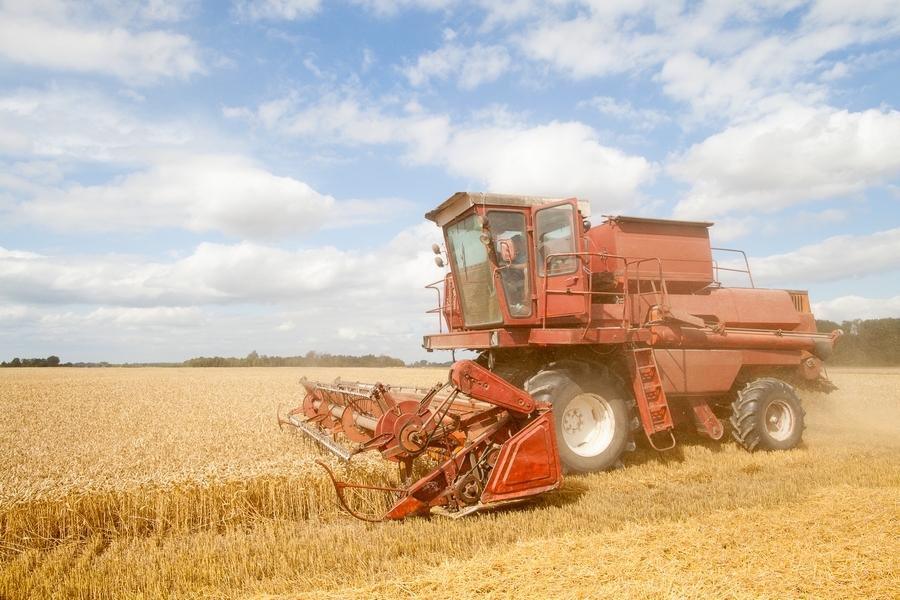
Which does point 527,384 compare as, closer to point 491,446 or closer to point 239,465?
point 491,446

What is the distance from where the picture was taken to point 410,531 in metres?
4.01

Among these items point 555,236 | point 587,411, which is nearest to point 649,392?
point 587,411

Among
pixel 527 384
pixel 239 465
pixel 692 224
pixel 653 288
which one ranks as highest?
pixel 692 224

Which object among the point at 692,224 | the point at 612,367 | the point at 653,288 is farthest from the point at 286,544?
the point at 692,224

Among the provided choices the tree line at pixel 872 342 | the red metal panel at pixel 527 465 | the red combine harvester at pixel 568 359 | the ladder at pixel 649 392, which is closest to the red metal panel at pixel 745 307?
the red combine harvester at pixel 568 359

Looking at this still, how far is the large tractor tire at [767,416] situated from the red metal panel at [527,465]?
3.53m

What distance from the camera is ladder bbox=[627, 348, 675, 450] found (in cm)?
618

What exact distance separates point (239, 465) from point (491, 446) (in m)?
2.17

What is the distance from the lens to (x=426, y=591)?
3053mm

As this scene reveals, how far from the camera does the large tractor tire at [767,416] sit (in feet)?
22.6

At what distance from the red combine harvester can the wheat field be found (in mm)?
369

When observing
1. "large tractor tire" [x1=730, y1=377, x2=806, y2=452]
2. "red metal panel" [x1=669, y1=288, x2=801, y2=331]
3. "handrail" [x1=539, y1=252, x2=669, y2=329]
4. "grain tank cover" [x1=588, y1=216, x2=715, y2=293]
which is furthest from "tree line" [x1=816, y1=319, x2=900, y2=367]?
"handrail" [x1=539, y1=252, x2=669, y2=329]

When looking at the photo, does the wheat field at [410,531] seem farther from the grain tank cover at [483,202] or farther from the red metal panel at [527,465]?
the grain tank cover at [483,202]

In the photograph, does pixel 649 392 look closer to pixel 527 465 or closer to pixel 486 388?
pixel 527 465
